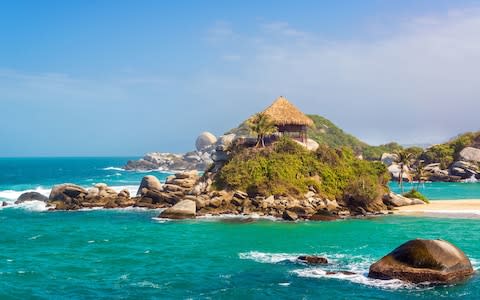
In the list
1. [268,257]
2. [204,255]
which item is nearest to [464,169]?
[268,257]

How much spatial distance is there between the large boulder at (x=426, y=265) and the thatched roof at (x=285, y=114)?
→ 36461mm

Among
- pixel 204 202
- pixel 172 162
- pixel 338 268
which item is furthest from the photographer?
pixel 172 162

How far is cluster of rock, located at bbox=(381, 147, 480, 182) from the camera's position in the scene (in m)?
104

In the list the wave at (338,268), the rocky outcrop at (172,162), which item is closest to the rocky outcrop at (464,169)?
the rocky outcrop at (172,162)

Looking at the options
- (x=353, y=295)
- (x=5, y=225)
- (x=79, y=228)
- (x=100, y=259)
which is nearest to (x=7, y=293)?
(x=100, y=259)

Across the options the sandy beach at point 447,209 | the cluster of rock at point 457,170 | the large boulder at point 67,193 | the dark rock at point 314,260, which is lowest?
the dark rock at point 314,260

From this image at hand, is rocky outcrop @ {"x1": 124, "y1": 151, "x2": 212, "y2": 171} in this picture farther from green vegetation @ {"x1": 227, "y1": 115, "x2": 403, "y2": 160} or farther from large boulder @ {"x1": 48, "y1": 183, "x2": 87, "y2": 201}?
large boulder @ {"x1": 48, "y1": 183, "x2": 87, "y2": 201}

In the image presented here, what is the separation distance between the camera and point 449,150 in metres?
118

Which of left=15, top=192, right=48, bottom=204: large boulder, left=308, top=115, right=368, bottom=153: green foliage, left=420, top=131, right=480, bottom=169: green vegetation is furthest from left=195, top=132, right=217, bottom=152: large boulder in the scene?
left=15, top=192, right=48, bottom=204: large boulder

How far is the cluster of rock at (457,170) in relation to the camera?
341 feet

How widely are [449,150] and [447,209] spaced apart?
7003cm

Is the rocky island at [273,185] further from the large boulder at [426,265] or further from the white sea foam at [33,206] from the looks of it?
the large boulder at [426,265]

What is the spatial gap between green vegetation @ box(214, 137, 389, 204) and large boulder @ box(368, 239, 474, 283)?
27.8 meters

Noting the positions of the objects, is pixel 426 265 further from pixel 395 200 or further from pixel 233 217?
pixel 395 200
